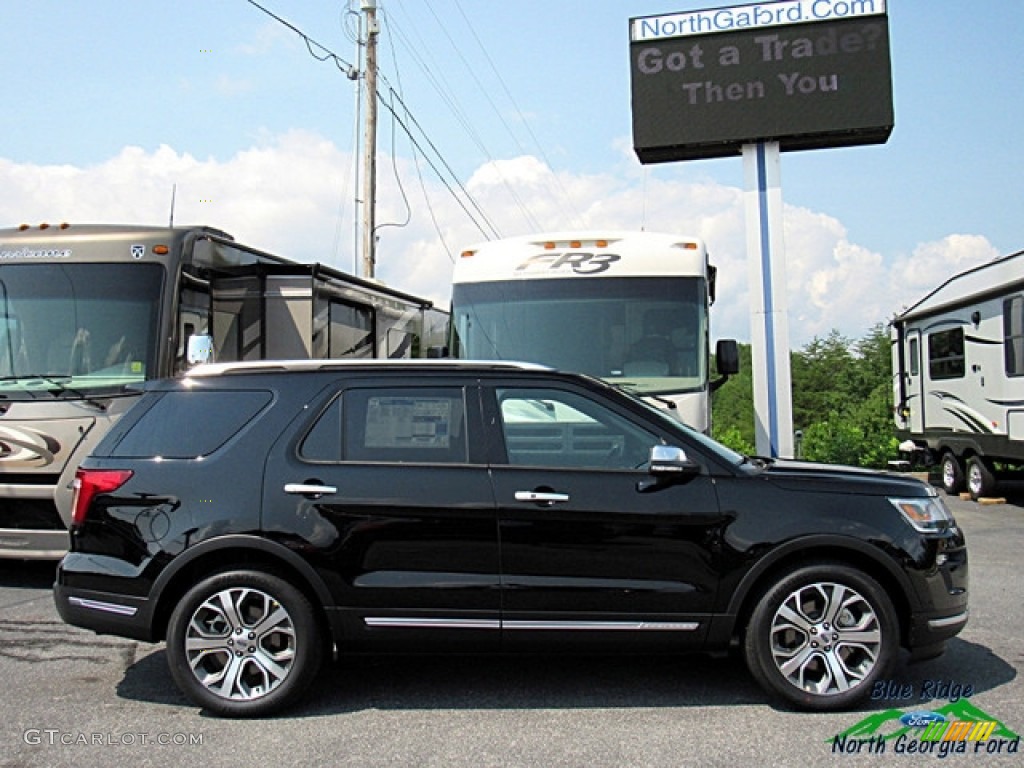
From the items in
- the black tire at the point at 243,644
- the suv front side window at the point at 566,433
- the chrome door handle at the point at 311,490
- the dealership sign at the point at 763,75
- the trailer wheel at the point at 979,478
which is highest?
the dealership sign at the point at 763,75

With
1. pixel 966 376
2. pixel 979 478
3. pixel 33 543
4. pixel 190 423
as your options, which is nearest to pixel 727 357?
pixel 190 423

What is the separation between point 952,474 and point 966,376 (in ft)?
6.21

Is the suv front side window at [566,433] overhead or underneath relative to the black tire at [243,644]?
overhead

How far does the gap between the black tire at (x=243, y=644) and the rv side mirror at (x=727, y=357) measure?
521 cm

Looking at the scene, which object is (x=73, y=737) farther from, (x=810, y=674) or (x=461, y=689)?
(x=810, y=674)

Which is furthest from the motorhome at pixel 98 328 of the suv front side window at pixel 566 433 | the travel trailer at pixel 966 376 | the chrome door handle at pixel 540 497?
the travel trailer at pixel 966 376

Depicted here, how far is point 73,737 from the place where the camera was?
14.5 feet

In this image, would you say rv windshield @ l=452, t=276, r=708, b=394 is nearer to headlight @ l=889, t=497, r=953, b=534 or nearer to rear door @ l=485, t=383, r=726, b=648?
headlight @ l=889, t=497, r=953, b=534

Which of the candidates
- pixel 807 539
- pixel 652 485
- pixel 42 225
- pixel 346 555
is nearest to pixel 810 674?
pixel 807 539

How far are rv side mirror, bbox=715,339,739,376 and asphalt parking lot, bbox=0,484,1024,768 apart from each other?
3.29m

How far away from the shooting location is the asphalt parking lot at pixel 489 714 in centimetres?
418

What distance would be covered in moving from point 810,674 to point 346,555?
243 centimetres

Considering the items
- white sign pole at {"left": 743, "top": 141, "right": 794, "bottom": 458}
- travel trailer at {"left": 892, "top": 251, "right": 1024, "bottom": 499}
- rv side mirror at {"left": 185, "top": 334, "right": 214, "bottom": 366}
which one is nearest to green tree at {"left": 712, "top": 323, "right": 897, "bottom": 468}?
travel trailer at {"left": 892, "top": 251, "right": 1024, "bottom": 499}

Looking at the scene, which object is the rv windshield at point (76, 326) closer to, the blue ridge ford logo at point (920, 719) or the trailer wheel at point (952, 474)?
the blue ridge ford logo at point (920, 719)
